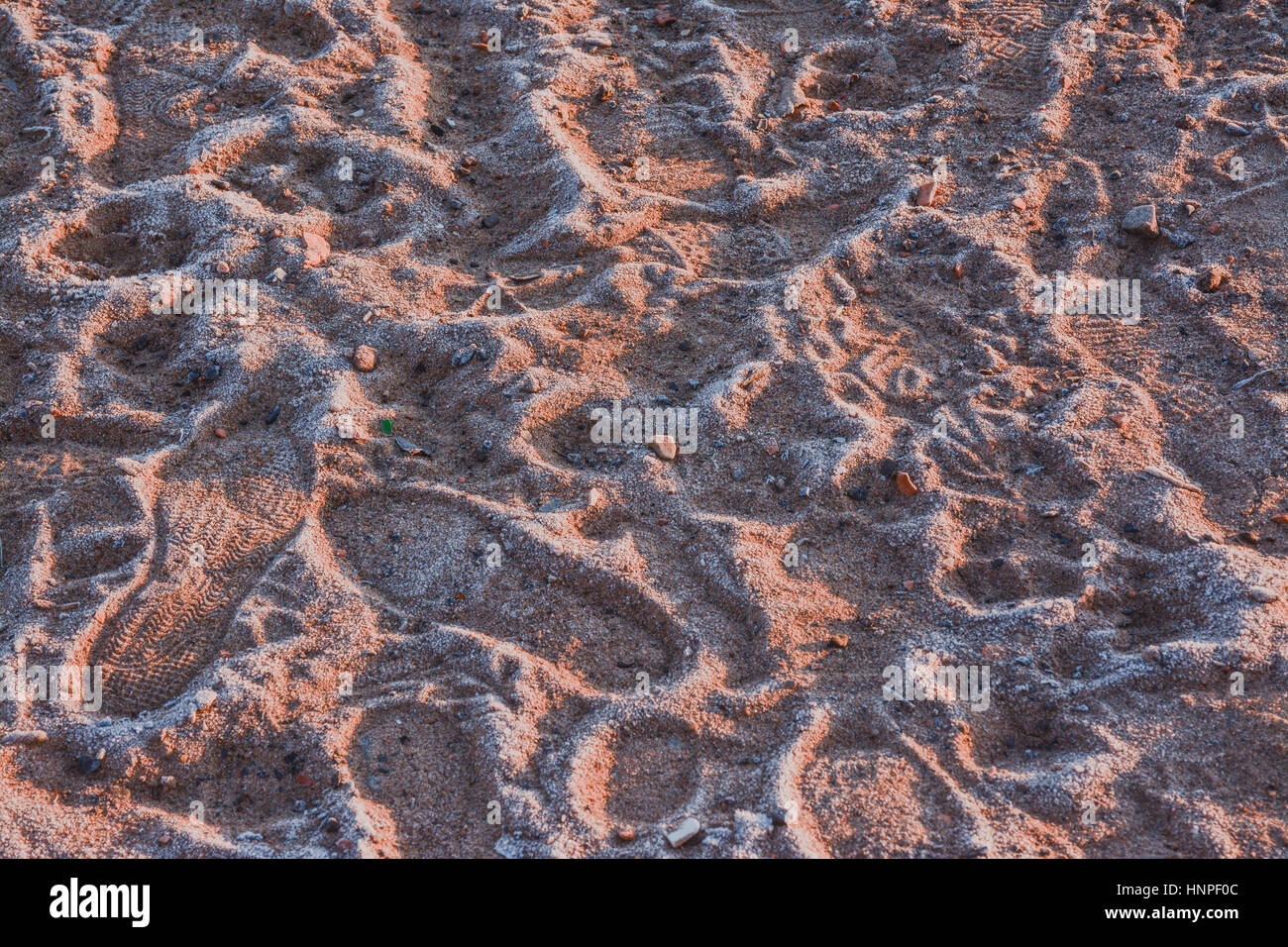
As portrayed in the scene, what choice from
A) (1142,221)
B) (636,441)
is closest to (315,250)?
(636,441)

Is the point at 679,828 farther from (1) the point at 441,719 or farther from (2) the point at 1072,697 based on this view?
(2) the point at 1072,697

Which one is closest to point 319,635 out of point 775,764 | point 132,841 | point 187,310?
point 132,841

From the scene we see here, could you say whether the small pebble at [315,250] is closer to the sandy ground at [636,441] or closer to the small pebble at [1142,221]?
the sandy ground at [636,441]

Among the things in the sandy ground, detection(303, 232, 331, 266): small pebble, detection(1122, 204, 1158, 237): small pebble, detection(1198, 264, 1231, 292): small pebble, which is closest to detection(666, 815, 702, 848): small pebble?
the sandy ground

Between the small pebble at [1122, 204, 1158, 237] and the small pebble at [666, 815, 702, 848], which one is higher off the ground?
the small pebble at [1122, 204, 1158, 237]

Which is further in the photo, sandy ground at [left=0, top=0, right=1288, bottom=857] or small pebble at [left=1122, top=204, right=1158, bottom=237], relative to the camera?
small pebble at [left=1122, top=204, right=1158, bottom=237]

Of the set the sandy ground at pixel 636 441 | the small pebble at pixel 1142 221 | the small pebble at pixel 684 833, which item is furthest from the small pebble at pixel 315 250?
the small pebble at pixel 1142 221

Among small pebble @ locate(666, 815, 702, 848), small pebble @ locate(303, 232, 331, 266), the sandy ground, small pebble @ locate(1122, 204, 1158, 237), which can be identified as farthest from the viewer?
small pebble @ locate(1122, 204, 1158, 237)

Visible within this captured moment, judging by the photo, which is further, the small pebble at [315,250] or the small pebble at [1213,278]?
the small pebble at [315,250]

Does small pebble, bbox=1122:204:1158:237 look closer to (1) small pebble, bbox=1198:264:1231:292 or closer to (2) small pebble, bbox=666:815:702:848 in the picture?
(1) small pebble, bbox=1198:264:1231:292
